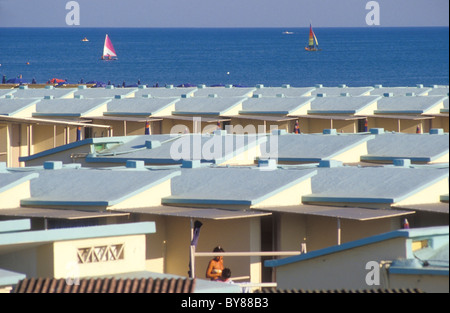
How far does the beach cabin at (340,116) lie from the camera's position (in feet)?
139

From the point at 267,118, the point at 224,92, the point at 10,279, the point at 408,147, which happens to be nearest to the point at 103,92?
the point at 224,92

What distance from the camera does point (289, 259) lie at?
15438 millimetres

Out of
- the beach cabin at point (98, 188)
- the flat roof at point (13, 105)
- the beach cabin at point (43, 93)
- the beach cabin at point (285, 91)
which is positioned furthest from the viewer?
the beach cabin at point (285, 91)

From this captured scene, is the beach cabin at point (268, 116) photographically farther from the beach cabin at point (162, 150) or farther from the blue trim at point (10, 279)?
the blue trim at point (10, 279)

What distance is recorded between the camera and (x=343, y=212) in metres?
20.3

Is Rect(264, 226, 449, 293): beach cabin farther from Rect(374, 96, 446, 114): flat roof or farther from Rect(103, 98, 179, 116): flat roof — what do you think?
Rect(374, 96, 446, 114): flat roof

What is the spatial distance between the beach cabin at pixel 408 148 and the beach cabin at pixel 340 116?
35.8 ft

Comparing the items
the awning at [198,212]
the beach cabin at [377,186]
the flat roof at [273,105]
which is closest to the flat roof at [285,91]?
the flat roof at [273,105]

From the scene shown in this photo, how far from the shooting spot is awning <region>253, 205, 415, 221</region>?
1966 centimetres

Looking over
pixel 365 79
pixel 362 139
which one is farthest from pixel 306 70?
pixel 362 139

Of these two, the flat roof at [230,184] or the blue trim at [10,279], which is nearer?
the blue trim at [10,279]

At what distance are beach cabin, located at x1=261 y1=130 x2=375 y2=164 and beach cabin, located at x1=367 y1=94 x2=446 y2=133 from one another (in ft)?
38.3
